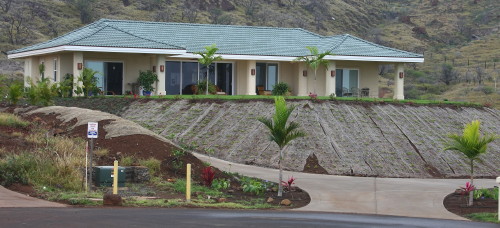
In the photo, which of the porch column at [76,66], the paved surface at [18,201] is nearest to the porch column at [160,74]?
the porch column at [76,66]

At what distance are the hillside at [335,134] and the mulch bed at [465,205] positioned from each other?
604 cm

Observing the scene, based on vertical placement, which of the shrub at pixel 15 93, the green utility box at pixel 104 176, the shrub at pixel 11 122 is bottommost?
the green utility box at pixel 104 176

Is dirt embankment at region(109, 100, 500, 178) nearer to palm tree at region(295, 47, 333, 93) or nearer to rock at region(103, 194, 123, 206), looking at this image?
palm tree at region(295, 47, 333, 93)

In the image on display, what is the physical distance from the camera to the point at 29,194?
21.3m

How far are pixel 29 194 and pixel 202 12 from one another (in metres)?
62.2

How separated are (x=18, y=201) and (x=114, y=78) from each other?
25715 mm

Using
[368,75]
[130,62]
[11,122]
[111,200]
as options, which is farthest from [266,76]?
[111,200]

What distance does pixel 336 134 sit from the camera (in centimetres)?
3347

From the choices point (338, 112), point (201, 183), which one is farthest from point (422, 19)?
point (201, 183)

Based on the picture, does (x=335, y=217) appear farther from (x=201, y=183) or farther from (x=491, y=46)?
(x=491, y=46)

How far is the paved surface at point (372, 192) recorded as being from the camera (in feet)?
74.5

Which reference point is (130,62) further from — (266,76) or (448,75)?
(448,75)

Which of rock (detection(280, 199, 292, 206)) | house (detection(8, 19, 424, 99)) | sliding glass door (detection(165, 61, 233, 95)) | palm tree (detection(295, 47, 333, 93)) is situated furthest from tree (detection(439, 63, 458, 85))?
rock (detection(280, 199, 292, 206))

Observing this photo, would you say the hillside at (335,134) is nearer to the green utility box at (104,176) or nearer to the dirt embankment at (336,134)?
the dirt embankment at (336,134)
